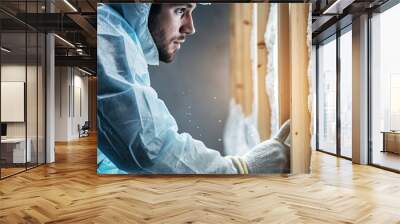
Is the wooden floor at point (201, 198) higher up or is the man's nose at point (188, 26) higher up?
the man's nose at point (188, 26)

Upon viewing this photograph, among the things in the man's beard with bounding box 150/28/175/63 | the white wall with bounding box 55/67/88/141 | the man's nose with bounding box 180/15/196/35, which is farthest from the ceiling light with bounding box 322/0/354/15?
the white wall with bounding box 55/67/88/141

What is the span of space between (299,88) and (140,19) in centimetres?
283

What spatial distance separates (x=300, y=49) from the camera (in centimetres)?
614

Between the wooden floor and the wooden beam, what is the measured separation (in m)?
0.36

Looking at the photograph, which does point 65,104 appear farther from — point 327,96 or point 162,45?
point 162,45

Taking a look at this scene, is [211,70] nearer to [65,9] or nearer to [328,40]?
[65,9]

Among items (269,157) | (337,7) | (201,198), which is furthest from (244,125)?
(337,7)

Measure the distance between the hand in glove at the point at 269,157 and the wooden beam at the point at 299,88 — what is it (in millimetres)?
127

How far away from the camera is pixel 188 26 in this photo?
20.4ft

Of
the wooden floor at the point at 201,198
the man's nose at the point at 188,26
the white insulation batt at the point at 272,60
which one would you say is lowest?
the wooden floor at the point at 201,198

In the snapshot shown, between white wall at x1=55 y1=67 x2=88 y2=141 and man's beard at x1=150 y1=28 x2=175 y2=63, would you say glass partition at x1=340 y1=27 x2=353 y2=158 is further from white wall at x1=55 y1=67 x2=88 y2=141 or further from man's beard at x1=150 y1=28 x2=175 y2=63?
white wall at x1=55 y1=67 x2=88 y2=141

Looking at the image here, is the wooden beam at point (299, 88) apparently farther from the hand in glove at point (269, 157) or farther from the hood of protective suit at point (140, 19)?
the hood of protective suit at point (140, 19)

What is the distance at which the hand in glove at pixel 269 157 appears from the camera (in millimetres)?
6082

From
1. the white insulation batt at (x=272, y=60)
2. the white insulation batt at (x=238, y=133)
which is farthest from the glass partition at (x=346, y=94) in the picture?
the white insulation batt at (x=238, y=133)
